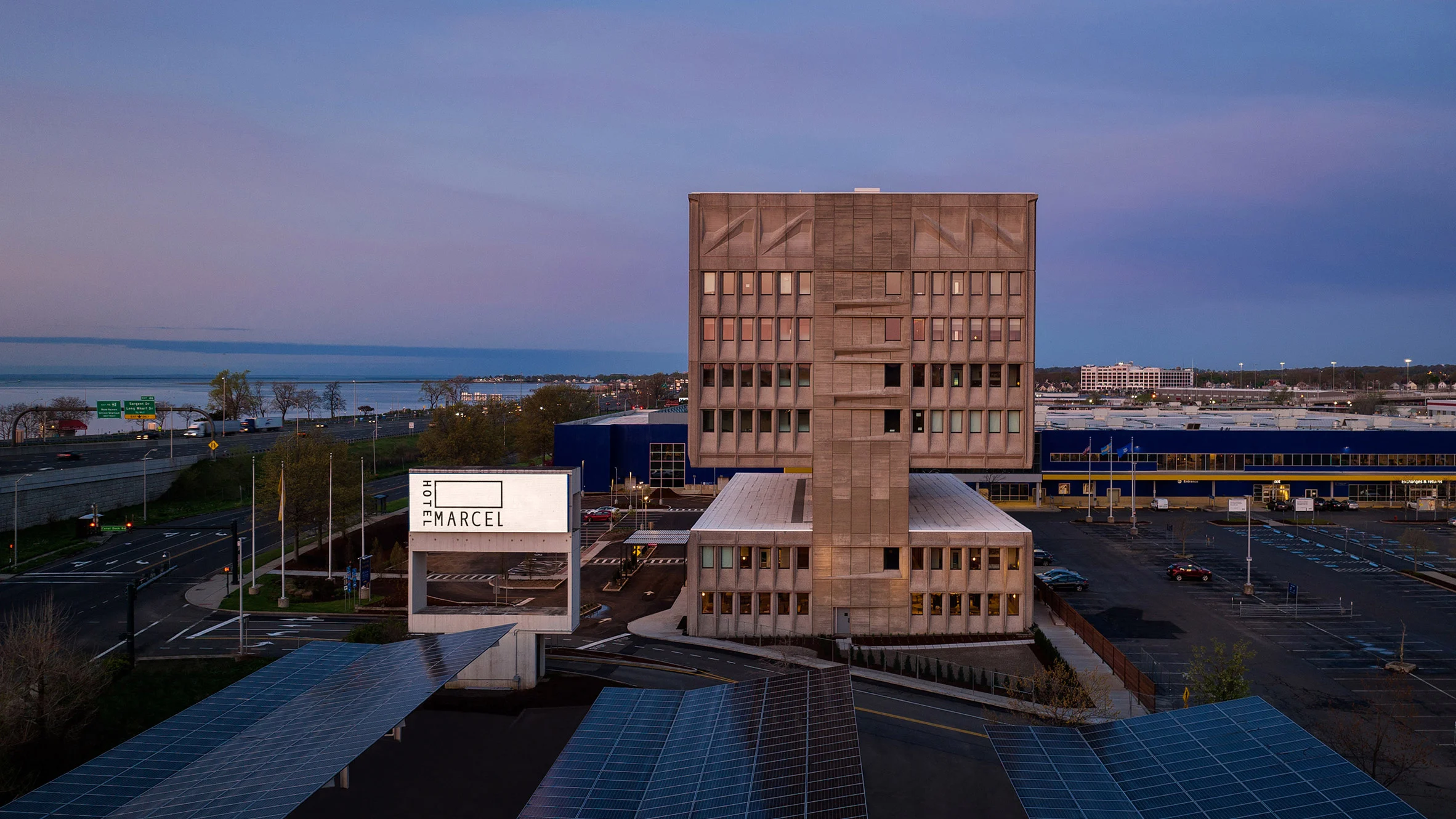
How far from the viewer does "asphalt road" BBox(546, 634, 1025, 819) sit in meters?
27.2

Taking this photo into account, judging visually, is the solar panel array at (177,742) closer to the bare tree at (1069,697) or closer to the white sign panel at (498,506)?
the white sign panel at (498,506)

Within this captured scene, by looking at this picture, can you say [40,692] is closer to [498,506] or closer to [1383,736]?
[498,506]

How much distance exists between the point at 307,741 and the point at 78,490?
78452mm

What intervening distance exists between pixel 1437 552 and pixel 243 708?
88557 mm

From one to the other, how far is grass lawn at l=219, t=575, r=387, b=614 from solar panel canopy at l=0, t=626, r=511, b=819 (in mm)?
23200

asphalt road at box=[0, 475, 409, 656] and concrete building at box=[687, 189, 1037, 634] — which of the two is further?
concrete building at box=[687, 189, 1037, 634]

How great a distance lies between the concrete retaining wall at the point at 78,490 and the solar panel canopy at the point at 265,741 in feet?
193

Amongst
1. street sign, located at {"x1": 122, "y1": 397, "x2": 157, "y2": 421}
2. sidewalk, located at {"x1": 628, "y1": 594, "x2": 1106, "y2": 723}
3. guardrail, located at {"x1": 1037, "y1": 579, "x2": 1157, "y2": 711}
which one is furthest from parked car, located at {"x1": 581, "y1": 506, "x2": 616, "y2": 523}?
street sign, located at {"x1": 122, "y1": 397, "x2": 157, "y2": 421}

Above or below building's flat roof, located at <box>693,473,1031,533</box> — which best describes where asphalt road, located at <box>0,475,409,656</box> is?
below

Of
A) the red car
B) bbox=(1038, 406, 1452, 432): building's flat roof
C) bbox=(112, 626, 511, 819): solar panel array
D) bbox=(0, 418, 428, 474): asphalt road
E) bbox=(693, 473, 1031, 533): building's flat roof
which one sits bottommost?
the red car

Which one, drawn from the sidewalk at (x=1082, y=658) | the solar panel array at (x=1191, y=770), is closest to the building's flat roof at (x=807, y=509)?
the sidewalk at (x=1082, y=658)

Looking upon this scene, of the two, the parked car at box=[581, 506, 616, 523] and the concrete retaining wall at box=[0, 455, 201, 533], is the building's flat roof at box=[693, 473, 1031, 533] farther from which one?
the concrete retaining wall at box=[0, 455, 201, 533]

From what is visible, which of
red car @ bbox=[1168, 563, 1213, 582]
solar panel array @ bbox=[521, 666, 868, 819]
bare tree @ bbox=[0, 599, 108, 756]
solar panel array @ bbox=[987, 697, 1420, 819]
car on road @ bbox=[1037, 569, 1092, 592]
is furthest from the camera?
red car @ bbox=[1168, 563, 1213, 582]

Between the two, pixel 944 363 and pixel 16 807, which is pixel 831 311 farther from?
pixel 16 807
